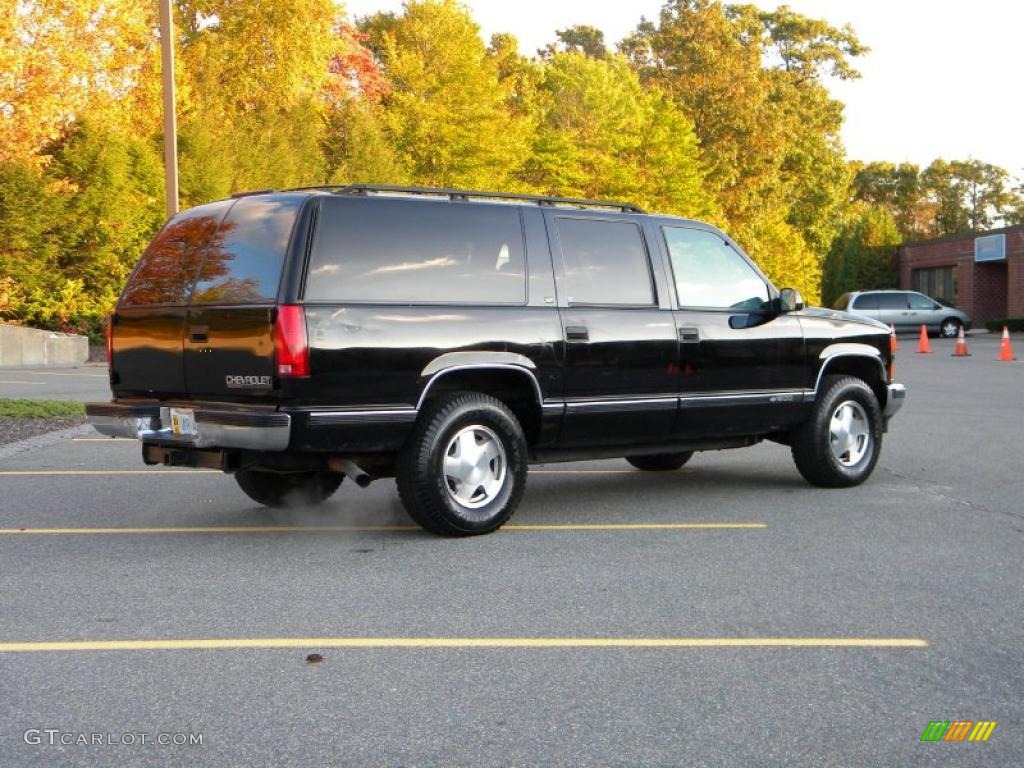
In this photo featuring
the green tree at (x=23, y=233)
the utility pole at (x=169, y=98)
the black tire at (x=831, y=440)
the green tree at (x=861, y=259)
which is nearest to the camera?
the black tire at (x=831, y=440)

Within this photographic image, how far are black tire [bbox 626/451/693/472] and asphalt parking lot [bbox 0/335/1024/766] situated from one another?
3.56 feet

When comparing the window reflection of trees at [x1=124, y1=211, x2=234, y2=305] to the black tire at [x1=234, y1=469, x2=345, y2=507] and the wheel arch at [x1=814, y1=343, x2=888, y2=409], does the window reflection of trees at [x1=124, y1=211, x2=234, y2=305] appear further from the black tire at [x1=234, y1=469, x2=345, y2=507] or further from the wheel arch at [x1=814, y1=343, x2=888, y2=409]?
the wheel arch at [x1=814, y1=343, x2=888, y2=409]

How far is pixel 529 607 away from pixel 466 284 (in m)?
2.39

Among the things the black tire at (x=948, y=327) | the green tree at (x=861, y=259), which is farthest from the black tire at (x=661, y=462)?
the green tree at (x=861, y=259)

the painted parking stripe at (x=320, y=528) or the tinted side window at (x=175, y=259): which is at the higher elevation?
the tinted side window at (x=175, y=259)

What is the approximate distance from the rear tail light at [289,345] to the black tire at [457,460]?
0.87 metres

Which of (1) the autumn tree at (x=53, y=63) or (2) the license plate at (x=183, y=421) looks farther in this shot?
(1) the autumn tree at (x=53, y=63)

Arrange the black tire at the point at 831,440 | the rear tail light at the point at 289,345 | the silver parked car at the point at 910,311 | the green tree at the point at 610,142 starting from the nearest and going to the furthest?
the rear tail light at the point at 289,345 < the black tire at the point at 831,440 < the silver parked car at the point at 910,311 < the green tree at the point at 610,142

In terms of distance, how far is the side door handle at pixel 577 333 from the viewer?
788cm

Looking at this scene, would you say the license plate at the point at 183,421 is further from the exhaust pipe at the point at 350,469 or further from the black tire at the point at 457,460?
the black tire at the point at 457,460

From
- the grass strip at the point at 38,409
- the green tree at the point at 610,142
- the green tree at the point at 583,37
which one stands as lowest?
the grass strip at the point at 38,409

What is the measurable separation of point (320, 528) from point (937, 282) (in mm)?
55821

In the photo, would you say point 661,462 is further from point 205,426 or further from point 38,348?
point 38,348

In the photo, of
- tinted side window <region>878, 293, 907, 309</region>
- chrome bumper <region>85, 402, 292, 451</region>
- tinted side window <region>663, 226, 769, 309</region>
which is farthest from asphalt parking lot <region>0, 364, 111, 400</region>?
tinted side window <region>878, 293, 907, 309</region>
